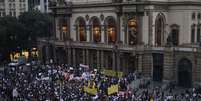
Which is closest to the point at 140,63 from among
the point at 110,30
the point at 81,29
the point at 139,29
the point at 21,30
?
the point at 139,29

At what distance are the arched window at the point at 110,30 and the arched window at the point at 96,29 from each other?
2406 mm

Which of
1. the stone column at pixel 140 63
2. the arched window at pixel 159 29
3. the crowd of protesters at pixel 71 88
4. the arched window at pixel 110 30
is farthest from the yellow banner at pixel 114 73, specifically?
the arched window at pixel 110 30

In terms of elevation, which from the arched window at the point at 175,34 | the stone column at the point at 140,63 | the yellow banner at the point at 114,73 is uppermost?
the arched window at the point at 175,34

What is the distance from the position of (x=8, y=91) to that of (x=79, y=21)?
1395 inches

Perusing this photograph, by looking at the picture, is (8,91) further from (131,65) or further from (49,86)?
(131,65)

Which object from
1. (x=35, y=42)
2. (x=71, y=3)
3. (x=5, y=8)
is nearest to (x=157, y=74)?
(x=71, y=3)

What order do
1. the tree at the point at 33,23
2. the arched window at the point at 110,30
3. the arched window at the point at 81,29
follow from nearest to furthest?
the arched window at the point at 110,30, the arched window at the point at 81,29, the tree at the point at 33,23

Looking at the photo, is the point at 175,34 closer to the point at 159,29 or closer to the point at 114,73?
the point at 159,29

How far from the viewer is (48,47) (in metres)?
93.5

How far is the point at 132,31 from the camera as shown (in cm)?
7319

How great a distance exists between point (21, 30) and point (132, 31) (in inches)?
1330

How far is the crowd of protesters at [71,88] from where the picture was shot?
49.6 m

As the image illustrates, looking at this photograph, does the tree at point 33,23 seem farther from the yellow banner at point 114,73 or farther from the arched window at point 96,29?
→ the yellow banner at point 114,73

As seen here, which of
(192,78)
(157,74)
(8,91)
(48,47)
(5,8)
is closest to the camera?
(8,91)
